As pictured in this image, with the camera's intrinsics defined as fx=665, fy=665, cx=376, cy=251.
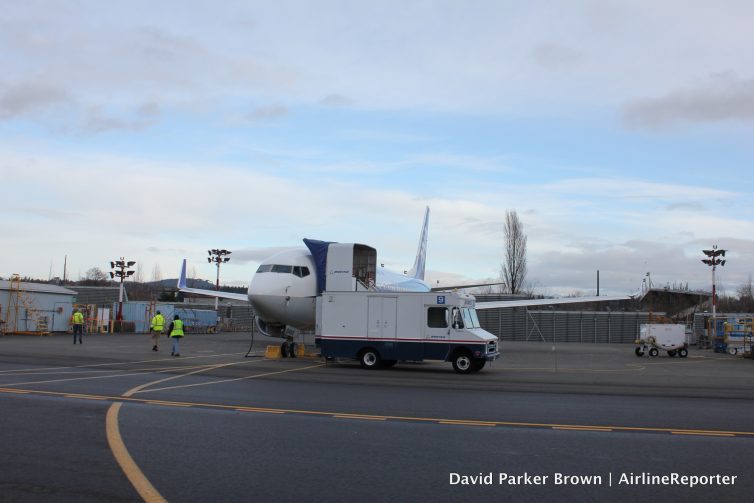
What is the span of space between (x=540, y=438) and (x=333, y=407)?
13.6 ft

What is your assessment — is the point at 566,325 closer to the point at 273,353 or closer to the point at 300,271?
the point at 300,271

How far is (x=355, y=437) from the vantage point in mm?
9289

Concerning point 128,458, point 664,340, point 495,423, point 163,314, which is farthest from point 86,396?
point 163,314

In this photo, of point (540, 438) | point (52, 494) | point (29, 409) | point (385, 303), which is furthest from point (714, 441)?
point (385, 303)

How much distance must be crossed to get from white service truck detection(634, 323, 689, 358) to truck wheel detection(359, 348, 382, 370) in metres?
17.8

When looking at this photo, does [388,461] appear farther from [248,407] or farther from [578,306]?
[578,306]

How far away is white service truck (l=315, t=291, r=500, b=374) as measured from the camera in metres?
21.5

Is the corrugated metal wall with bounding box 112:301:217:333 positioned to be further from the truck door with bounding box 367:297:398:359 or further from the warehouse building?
the truck door with bounding box 367:297:398:359

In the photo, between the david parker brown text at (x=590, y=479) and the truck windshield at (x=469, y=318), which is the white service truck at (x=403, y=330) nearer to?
the truck windshield at (x=469, y=318)

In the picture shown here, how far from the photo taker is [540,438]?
31.2 feet

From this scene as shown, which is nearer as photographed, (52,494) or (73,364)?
(52,494)

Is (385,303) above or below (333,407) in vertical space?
above

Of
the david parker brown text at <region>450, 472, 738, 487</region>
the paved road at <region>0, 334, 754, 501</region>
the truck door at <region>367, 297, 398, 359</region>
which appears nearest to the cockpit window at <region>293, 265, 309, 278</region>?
the truck door at <region>367, 297, 398, 359</region>

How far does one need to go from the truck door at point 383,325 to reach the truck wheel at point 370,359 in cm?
27
